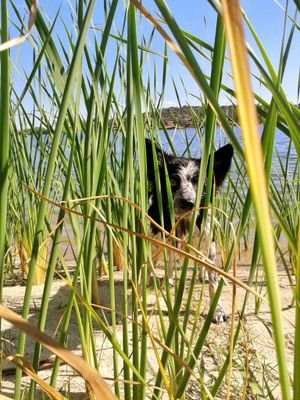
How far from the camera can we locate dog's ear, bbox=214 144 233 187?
2519mm

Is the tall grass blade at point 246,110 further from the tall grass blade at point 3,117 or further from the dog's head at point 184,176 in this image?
the dog's head at point 184,176

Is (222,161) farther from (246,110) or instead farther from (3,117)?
(246,110)

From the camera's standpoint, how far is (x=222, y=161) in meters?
2.61

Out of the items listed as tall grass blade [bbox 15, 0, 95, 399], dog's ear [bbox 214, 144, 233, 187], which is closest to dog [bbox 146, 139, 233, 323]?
dog's ear [bbox 214, 144, 233, 187]

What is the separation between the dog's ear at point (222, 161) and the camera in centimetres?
252

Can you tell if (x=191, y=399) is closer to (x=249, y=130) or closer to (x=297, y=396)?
(x=297, y=396)

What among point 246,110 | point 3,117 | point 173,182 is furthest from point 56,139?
point 173,182

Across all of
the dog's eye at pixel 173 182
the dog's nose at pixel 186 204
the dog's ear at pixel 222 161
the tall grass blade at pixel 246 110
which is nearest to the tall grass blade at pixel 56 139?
the tall grass blade at pixel 246 110

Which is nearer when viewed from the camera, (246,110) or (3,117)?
(246,110)

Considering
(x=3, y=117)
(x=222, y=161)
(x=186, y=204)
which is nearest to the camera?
(x=3, y=117)

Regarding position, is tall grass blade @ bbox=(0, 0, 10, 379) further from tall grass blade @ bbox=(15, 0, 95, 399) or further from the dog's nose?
the dog's nose

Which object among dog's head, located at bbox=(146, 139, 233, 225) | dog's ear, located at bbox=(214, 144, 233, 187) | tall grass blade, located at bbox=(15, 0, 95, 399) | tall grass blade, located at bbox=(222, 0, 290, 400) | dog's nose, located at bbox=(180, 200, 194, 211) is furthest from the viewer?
dog's nose, located at bbox=(180, 200, 194, 211)

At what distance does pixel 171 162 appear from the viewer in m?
2.99

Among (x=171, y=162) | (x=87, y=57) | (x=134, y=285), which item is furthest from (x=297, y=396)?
A: (x=171, y=162)
